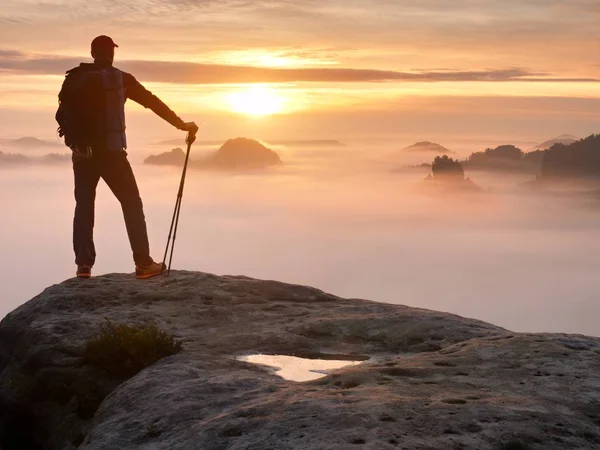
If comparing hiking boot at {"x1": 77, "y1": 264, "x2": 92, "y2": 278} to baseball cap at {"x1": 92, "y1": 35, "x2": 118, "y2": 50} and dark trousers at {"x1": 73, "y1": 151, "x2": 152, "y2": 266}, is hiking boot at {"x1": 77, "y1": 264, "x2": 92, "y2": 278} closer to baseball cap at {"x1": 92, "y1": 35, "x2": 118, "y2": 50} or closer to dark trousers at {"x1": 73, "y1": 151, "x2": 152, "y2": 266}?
dark trousers at {"x1": 73, "y1": 151, "x2": 152, "y2": 266}

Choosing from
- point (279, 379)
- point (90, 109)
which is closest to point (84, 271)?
point (90, 109)

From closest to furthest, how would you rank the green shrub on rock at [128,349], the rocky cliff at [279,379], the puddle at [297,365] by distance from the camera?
1. the rocky cliff at [279,379]
2. the puddle at [297,365]
3. the green shrub on rock at [128,349]

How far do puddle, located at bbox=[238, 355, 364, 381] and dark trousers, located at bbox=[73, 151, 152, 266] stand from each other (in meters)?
5.67

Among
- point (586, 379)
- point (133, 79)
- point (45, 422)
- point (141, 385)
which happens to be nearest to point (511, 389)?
point (586, 379)

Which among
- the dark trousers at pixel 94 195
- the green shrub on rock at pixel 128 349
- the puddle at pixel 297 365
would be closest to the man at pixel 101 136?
the dark trousers at pixel 94 195

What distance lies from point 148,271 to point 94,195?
1854mm

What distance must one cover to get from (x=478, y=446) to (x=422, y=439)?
44 centimetres

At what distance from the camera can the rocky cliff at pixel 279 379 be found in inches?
263

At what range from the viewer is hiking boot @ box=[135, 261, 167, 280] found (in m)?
15.1

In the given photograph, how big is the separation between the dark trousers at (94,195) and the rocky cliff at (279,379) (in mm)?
858

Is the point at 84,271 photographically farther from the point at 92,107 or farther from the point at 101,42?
the point at 101,42

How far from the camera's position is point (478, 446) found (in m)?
6.21

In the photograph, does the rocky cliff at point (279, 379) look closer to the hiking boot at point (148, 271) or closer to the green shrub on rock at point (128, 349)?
the green shrub on rock at point (128, 349)

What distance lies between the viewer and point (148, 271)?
15227 millimetres
